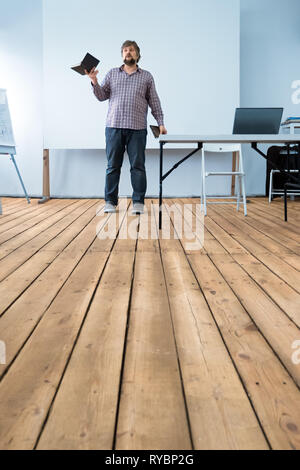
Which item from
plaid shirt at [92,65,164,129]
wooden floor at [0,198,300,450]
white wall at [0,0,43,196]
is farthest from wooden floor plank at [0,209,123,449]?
white wall at [0,0,43,196]

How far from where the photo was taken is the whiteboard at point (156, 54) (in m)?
5.09

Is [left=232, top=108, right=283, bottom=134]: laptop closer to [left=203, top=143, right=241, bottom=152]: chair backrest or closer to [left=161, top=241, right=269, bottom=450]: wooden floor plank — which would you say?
[left=203, top=143, right=241, bottom=152]: chair backrest

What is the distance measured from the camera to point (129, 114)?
384 cm

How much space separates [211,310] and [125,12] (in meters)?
4.77

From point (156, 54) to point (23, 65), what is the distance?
5.63 feet

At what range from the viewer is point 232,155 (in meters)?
5.48

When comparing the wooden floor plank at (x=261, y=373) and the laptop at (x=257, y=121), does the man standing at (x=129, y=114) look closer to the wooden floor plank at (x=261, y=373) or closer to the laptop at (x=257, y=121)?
the laptop at (x=257, y=121)

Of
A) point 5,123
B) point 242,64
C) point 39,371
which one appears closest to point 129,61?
point 5,123

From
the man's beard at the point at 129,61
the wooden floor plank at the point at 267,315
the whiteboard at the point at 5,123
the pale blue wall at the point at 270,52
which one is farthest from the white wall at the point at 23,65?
the wooden floor plank at the point at 267,315

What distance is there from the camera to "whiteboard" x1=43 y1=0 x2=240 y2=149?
5.09 m

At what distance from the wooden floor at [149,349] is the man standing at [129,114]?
5.93ft

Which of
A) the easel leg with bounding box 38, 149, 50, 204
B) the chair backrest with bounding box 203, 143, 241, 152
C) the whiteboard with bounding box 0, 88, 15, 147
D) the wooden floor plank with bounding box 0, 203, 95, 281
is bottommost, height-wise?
the wooden floor plank with bounding box 0, 203, 95, 281
